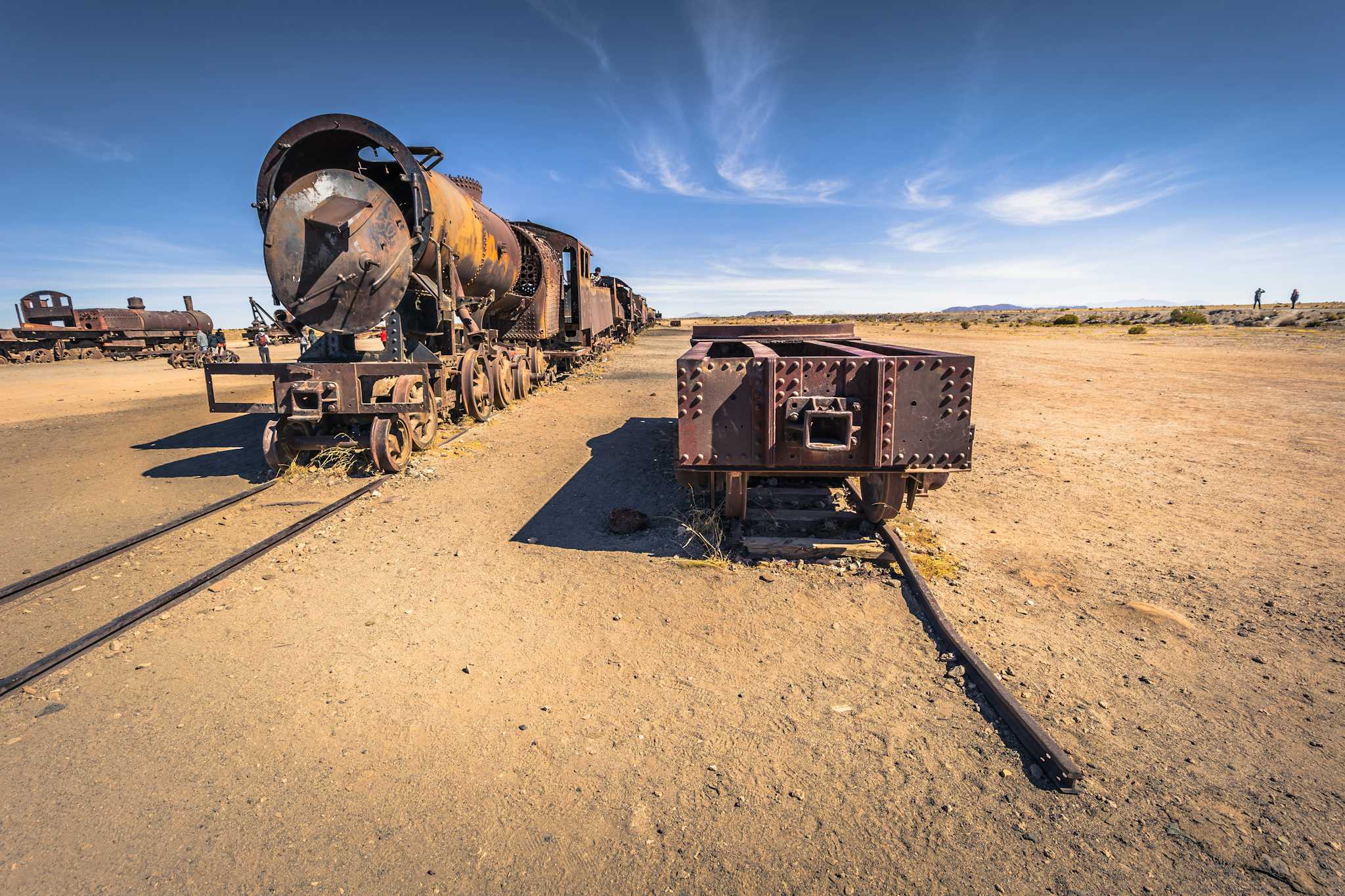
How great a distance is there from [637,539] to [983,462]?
17.0 ft

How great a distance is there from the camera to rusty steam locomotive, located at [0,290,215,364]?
29250 mm

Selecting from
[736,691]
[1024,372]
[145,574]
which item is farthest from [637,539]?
[1024,372]

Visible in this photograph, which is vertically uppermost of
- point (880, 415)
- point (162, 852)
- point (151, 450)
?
point (880, 415)

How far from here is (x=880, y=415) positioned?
4.39 m

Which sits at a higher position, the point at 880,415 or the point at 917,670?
the point at 880,415

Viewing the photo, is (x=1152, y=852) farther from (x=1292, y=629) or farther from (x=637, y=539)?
(x=637, y=539)

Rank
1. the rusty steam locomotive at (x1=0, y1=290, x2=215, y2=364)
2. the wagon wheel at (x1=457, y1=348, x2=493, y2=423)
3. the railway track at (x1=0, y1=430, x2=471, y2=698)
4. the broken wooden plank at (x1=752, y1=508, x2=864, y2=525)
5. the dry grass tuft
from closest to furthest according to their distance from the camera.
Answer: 1. the railway track at (x1=0, y1=430, x2=471, y2=698)
2. the dry grass tuft
3. the broken wooden plank at (x1=752, y1=508, x2=864, y2=525)
4. the wagon wheel at (x1=457, y1=348, x2=493, y2=423)
5. the rusty steam locomotive at (x1=0, y1=290, x2=215, y2=364)

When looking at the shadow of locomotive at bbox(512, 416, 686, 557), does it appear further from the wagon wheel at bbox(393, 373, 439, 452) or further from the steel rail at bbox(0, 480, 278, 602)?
the steel rail at bbox(0, 480, 278, 602)

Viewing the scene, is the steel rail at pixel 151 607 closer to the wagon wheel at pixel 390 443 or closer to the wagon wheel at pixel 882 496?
the wagon wheel at pixel 390 443

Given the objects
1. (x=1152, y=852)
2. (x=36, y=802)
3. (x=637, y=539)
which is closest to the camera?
(x=1152, y=852)

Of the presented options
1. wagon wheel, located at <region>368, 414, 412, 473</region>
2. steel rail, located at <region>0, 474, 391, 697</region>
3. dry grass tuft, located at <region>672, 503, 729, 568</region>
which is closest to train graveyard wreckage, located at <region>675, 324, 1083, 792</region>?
dry grass tuft, located at <region>672, 503, 729, 568</region>

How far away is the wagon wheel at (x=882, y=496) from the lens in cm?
483

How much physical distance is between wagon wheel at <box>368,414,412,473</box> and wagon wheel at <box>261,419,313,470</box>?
2.86ft

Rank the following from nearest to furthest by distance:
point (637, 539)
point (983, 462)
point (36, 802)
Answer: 1. point (36, 802)
2. point (637, 539)
3. point (983, 462)
